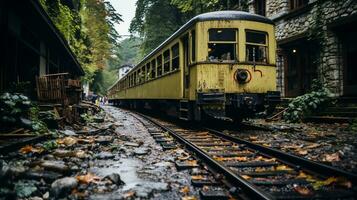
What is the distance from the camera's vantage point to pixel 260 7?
18.5 m

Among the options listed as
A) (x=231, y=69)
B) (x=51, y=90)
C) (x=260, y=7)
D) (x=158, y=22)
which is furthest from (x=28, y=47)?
(x=158, y=22)

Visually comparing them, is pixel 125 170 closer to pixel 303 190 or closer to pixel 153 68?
pixel 303 190

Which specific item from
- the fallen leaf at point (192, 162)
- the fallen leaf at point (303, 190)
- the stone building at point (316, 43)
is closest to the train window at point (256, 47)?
the stone building at point (316, 43)

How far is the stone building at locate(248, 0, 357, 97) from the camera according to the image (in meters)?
12.2

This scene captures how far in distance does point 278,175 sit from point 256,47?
578 centimetres

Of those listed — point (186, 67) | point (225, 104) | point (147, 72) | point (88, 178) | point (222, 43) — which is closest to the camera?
point (88, 178)

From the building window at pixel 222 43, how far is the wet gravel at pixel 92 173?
11.4 ft

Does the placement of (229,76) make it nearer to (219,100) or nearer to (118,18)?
(219,100)

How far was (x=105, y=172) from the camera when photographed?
15.4ft

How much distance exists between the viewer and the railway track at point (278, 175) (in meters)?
3.46

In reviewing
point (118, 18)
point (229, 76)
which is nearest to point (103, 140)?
point (229, 76)

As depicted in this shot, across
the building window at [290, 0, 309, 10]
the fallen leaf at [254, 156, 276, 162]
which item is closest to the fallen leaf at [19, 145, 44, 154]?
the fallen leaf at [254, 156, 276, 162]

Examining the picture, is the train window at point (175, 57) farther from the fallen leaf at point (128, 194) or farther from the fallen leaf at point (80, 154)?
the fallen leaf at point (128, 194)

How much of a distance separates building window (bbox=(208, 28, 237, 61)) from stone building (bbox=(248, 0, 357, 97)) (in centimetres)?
352
